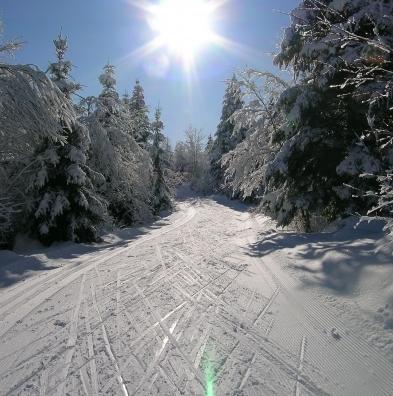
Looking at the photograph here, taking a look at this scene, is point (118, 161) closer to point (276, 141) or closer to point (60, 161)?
point (60, 161)

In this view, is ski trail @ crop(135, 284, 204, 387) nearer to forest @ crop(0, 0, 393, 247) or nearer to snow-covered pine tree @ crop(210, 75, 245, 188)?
forest @ crop(0, 0, 393, 247)

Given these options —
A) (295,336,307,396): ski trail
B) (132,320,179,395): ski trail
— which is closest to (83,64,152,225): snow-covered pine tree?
(132,320,179,395): ski trail

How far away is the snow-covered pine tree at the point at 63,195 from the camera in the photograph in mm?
13414

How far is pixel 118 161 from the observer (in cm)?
1911

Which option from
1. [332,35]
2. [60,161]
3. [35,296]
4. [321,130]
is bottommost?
[35,296]

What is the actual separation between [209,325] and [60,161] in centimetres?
1035

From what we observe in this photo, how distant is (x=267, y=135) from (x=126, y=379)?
538 inches

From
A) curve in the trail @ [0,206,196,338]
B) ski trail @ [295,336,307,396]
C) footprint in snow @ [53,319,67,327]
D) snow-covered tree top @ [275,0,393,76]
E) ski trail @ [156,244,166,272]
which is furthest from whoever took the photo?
snow-covered tree top @ [275,0,393,76]

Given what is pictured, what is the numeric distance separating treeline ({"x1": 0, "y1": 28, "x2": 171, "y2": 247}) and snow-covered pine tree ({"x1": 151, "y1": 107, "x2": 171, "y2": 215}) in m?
6.51

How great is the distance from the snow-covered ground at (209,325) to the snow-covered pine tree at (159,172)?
19193 millimetres

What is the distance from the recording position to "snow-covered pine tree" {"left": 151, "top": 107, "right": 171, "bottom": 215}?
103ft

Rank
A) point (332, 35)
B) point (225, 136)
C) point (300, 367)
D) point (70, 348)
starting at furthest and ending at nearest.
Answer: point (225, 136), point (332, 35), point (70, 348), point (300, 367)

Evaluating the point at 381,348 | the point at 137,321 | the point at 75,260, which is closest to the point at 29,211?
the point at 75,260

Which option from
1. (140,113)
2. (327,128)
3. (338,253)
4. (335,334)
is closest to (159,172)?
(140,113)
